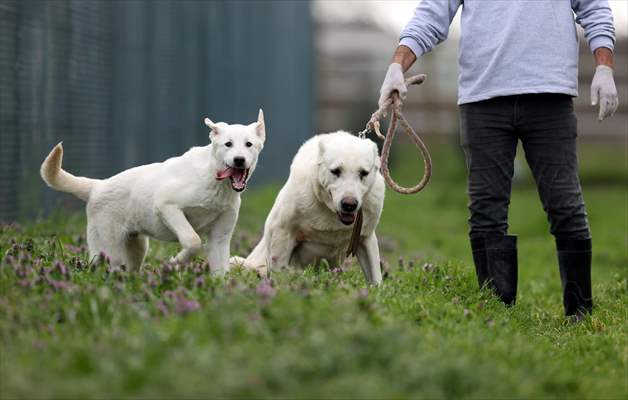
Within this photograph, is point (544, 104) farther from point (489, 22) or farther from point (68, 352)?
point (68, 352)

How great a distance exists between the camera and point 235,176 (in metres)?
5.32

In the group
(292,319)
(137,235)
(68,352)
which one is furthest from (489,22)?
(68,352)

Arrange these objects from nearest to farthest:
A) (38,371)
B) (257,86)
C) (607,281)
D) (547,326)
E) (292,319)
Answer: (38,371), (292,319), (547,326), (607,281), (257,86)

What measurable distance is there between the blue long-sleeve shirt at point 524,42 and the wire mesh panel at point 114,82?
3738 millimetres

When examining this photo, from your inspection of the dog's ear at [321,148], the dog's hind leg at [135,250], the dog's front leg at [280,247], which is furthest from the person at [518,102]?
the dog's hind leg at [135,250]

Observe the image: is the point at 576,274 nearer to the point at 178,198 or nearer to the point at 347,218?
the point at 347,218

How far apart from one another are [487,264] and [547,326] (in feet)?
1.72

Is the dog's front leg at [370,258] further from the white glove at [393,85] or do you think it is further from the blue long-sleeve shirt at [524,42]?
the blue long-sleeve shirt at [524,42]

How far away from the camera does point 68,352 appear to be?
339 centimetres

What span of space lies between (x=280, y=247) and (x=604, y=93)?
2.02 m

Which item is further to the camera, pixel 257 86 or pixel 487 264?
pixel 257 86

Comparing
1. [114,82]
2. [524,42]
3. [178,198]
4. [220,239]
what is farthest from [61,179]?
[114,82]

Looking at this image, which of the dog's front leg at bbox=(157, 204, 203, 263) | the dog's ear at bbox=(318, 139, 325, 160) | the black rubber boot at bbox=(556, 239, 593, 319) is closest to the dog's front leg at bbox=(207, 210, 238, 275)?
the dog's front leg at bbox=(157, 204, 203, 263)

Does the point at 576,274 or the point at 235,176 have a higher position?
the point at 235,176
